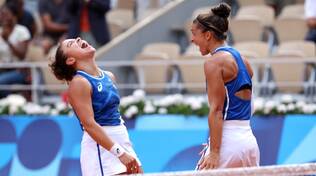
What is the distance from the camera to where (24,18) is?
14.6m

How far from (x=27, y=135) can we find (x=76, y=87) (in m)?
4.71

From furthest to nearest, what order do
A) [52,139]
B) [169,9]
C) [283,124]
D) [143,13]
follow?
[143,13], [169,9], [52,139], [283,124]

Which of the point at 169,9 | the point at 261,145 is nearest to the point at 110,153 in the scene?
the point at 261,145

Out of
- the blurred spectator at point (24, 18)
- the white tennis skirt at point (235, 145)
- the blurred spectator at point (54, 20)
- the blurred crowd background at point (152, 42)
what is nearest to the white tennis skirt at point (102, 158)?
the white tennis skirt at point (235, 145)

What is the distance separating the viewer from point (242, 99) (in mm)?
7355

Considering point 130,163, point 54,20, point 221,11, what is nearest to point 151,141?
point 130,163

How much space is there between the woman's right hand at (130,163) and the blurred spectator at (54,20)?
767 cm

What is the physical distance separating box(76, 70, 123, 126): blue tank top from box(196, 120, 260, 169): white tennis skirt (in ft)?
2.35

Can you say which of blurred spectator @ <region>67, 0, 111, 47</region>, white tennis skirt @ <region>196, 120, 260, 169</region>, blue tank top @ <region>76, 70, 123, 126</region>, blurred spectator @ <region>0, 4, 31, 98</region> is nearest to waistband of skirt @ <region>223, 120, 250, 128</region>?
white tennis skirt @ <region>196, 120, 260, 169</region>

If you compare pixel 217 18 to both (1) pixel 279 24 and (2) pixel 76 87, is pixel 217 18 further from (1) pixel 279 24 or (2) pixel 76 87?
(1) pixel 279 24

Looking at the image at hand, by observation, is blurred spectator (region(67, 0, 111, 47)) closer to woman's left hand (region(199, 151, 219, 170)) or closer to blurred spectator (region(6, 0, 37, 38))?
blurred spectator (region(6, 0, 37, 38))

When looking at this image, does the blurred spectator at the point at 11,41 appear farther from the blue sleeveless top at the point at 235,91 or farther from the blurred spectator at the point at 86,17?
the blue sleeveless top at the point at 235,91

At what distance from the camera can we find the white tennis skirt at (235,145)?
7355 mm

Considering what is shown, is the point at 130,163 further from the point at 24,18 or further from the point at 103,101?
the point at 24,18
